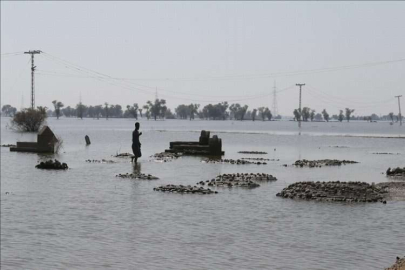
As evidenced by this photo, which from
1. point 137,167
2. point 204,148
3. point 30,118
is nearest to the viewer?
point 137,167

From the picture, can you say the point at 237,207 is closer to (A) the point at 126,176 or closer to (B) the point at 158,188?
(B) the point at 158,188

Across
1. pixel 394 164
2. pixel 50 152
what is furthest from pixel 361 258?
pixel 50 152

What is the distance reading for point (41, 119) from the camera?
104 meters

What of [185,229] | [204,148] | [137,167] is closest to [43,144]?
[204,148]

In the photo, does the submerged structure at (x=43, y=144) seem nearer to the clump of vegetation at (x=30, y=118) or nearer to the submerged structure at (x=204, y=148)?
the submerged structure at (x=204, y=148)

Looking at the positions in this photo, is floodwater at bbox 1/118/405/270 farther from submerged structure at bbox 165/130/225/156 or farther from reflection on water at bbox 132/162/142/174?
submerged structure at bbox 165/130/225/156

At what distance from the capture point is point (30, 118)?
339ft

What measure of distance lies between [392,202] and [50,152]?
112 ft

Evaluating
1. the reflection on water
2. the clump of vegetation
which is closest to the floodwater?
the reflection on water

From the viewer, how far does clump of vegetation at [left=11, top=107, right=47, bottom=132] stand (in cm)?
10312

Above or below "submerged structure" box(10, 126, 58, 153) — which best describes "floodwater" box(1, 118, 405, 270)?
below

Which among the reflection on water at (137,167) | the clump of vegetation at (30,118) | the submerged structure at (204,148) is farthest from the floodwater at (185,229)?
the clump of vegetation at (30,118)

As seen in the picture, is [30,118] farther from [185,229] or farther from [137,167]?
[185,229]

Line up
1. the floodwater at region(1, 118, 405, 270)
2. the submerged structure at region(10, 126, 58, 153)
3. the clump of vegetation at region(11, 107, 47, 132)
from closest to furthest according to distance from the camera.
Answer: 1. the floodwater at region(1, 118, 405, 270)
2. the submerged structure at region(10, 126, 58, 153)
3. the clump of vegetation at region(11, 107, 47, 132)
